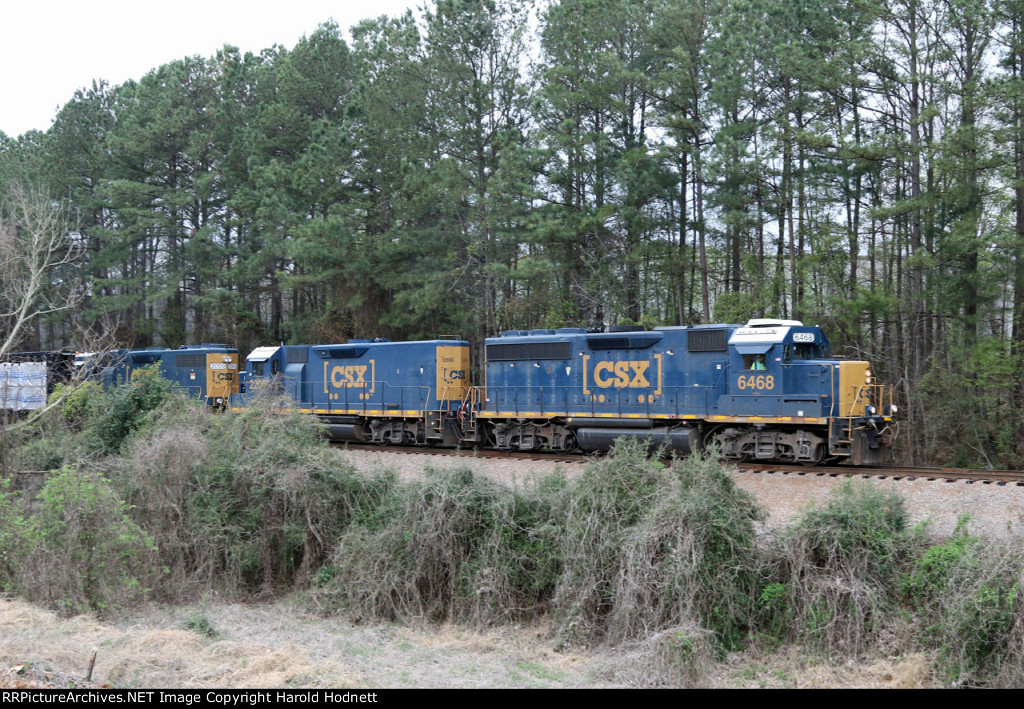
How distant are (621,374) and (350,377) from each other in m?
9.22

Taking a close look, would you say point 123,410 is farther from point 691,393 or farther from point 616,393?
point 691,393

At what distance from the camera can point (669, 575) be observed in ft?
34.8

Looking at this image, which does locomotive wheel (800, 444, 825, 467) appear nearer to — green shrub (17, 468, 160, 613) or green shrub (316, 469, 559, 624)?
green shrub (316, 469, 559, 624)

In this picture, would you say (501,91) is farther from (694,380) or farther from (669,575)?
(669,575)

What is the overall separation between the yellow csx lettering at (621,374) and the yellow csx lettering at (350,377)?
26.2 ft

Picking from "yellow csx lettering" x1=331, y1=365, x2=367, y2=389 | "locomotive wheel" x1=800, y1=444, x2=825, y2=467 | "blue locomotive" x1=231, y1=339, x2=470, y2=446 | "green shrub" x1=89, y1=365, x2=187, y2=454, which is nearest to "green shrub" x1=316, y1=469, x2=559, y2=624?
"locomotive wheel" x1=800, y1=444, x2=825, y2=467

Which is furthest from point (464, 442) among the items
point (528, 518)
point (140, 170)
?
point (140, 170)

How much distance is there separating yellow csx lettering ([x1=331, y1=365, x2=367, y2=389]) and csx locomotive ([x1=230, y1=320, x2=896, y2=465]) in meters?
0.04

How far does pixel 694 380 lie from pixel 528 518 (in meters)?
6.86

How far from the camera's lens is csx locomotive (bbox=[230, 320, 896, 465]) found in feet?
53.7

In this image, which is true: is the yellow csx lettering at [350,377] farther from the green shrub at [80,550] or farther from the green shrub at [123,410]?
the green shrub at [80,550]

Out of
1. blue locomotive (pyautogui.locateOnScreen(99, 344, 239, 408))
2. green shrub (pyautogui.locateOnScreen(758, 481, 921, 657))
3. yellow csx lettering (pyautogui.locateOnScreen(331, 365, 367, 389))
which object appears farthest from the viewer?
blue locomotive (pyautogui.locateOnScreen(99, 344, 239, 408))
